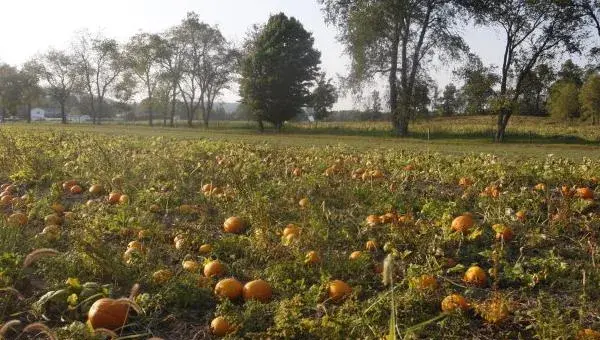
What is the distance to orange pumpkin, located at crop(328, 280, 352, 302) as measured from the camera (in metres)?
3.39

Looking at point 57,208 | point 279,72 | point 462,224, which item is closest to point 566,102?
point 279,72

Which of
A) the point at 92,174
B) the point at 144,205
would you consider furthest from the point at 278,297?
the point at 92,174

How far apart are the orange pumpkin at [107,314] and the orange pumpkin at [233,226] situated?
6.55 feet

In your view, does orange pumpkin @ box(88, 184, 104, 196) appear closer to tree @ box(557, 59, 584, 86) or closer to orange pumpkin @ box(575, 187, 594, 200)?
orange pumpkin @ box(575, 187, 594, 200)

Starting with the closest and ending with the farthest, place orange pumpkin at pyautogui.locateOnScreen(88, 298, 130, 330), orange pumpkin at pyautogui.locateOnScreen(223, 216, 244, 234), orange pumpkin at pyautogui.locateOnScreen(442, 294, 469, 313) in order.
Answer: orange pumpkin at pyautogui.locateOnScreen(88, 298, 130, 330) < orange pumpkin at pyautogui.locateOnScreen(442, 294, 469, 313) < orange pumpkin at pyautogui.locateOnScreen(223, 216, 244, 234)

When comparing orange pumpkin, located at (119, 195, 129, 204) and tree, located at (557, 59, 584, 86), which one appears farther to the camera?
tree, located at (557, 59, 584, 86)

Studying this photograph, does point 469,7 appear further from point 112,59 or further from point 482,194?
point 112,59

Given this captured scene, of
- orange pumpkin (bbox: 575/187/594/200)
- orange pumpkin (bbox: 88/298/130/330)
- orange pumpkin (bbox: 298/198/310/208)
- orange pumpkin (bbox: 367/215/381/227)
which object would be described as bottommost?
orange pumpkin (bbox: 88/298/130/330)

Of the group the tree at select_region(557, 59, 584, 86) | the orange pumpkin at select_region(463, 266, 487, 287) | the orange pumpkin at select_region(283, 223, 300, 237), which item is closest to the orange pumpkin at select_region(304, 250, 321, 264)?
the orange pumpkin at select_region(283, 223, 300, 237)

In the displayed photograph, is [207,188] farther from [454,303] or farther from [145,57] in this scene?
[145,57]

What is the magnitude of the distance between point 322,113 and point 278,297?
55.9m

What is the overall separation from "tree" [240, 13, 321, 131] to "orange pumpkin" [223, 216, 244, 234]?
1485 inches

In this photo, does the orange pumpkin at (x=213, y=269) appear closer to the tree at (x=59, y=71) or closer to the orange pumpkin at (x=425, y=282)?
the orange pumpkin at (x=425, y=282)

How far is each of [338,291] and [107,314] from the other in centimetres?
147
